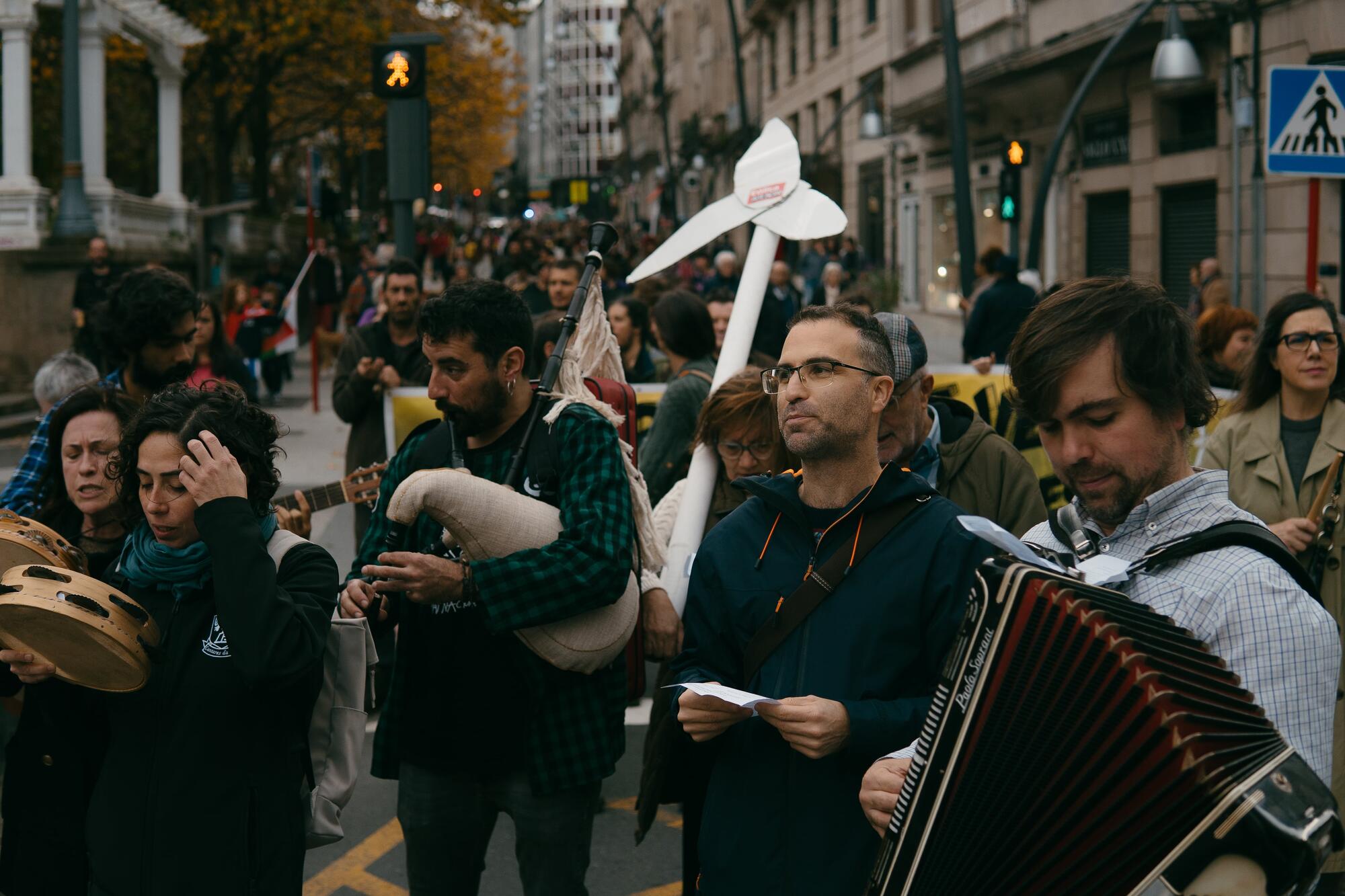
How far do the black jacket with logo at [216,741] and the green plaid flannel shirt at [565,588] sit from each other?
1.56ft

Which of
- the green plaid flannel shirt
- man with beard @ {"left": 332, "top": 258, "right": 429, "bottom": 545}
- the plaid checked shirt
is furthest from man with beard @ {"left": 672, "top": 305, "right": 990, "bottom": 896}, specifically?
man with beard @ {"left": 332, "top": 258, "right": 429, "bottom": 545}

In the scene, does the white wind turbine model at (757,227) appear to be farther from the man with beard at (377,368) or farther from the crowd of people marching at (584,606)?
the man with beard at (377,368)

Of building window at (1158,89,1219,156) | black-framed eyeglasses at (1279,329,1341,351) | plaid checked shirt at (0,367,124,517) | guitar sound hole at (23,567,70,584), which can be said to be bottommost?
guitar sound hole at (23,567,70,584)

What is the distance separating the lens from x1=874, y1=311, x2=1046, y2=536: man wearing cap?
12.8 feet

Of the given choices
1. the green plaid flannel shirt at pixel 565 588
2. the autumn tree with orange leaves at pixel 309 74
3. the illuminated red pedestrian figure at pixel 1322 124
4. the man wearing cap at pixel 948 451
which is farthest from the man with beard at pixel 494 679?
the autumn tree with orange leaves at pixel 309 74

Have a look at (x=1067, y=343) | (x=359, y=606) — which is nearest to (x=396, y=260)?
(x=359, y=606)

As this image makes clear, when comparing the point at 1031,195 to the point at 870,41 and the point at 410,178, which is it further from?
the point at 410,178

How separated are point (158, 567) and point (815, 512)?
1.37m

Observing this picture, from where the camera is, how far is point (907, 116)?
2836 centimetres

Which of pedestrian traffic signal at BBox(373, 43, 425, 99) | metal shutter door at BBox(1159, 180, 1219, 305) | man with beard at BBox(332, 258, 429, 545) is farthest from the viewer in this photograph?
metal shutter door at BBox(1159, 180, 1219, 305)

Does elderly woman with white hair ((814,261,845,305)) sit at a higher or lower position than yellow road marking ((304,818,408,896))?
higher

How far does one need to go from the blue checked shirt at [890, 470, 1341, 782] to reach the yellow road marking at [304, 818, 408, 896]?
3.41m

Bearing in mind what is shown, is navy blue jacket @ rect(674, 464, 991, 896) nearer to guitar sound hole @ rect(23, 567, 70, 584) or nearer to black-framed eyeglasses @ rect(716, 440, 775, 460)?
guitar sound hole @ rect(23, 567, 70, 584)

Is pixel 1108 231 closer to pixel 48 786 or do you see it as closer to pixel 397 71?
pixel 397 71
